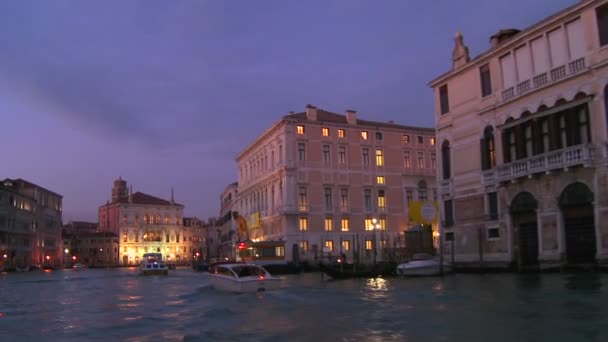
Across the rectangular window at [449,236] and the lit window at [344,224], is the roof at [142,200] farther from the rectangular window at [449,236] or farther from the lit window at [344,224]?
the rectangular window at [449,236]

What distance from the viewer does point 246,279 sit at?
2280 cm

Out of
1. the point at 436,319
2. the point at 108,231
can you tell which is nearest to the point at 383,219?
the point at 436,319

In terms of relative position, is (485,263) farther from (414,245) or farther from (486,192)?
(414,245)

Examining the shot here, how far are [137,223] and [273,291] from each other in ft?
287

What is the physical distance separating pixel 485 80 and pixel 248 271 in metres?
14.8

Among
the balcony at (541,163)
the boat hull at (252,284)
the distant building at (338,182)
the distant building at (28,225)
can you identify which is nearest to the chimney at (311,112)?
the distant building at (338,182)

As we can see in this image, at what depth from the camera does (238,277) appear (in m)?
23.0

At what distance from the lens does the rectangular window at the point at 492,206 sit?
28.1 metres

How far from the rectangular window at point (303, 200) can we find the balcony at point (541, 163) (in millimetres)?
22641

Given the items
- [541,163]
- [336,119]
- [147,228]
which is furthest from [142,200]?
[541,163]

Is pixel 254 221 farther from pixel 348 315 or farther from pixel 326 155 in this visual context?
pixel 348 315

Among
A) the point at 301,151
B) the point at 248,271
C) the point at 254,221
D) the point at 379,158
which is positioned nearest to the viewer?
the point at 248,271

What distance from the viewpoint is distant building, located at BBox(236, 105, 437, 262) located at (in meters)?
49.3

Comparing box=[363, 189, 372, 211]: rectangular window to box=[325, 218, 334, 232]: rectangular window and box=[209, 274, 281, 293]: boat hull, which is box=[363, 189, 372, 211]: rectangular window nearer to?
box=[325, 218, 334, 232]: rectangular window
